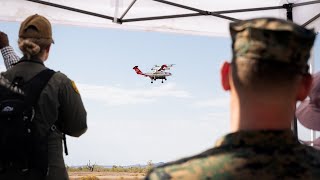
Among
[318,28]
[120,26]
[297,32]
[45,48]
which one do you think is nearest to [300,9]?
[318,28]

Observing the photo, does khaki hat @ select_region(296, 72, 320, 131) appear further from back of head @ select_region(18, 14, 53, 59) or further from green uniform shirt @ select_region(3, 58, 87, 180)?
back of head @ select_region(18, 14, 53, 59)

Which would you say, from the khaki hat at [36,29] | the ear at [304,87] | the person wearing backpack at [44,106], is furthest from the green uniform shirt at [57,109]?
the ear at [304,87]

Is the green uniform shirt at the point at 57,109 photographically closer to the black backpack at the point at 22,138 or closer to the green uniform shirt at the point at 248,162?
the black backpack at the point at 22,138

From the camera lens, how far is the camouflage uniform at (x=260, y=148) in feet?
3.48

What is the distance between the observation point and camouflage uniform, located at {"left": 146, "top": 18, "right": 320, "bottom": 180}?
3.48 ft

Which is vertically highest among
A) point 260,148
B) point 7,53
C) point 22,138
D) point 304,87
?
point 7,53

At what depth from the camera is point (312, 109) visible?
7.60 feet

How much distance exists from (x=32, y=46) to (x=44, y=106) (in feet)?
1.11

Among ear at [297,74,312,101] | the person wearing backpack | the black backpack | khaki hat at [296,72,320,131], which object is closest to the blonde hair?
the person wearing backpack

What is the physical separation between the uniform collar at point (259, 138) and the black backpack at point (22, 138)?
1.53m

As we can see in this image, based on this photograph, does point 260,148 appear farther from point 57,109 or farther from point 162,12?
point 162,12

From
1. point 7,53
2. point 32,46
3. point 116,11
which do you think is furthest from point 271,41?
point 116,11

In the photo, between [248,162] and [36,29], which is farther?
[36,29]

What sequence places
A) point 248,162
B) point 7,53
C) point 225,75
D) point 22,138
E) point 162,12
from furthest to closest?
Result: point 162,12 < point 7,53 < point 22,138 < point 225,75 < point 248,162
